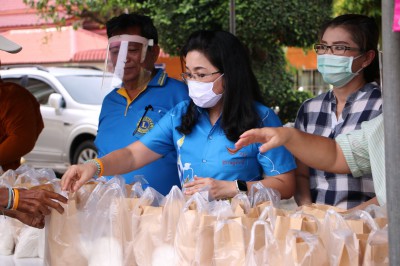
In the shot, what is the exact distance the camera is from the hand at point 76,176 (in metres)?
2.66

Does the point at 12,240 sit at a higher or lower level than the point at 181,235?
lower

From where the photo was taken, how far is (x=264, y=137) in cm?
225

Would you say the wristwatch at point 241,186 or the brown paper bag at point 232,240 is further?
the wristwatch at point 241,186

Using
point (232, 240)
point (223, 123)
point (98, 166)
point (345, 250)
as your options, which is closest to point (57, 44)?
point (98, 166)

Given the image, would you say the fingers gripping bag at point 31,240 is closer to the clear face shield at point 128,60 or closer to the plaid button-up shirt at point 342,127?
the clear face shield at point 128,60

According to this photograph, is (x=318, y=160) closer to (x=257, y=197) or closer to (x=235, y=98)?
(x=257, y=197)

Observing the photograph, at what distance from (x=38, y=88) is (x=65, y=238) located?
8.13 metres

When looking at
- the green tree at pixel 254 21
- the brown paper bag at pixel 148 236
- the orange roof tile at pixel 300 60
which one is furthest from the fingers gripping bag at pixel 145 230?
the orange roof tile at pixel 300 60

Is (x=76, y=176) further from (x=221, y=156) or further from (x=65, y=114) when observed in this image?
(x=65, y=114)

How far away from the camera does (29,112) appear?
4.25 metres

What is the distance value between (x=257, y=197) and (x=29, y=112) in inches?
83.8

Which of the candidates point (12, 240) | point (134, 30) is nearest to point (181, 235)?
point (12, 240)

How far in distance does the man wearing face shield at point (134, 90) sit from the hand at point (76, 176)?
0.65 m

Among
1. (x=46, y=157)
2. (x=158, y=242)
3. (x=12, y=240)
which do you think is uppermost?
(x=158, y=242)
